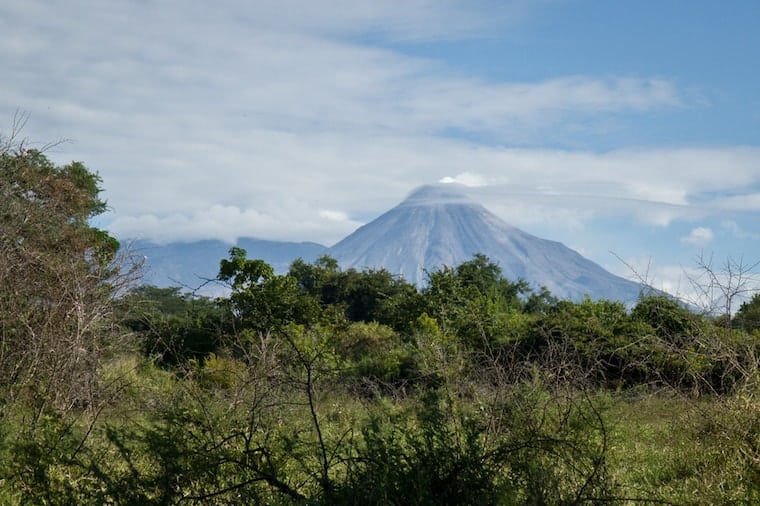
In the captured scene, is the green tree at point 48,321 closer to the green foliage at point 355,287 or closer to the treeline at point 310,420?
the treeline at point 310,420

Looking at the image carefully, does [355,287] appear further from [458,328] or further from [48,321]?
[48,321]

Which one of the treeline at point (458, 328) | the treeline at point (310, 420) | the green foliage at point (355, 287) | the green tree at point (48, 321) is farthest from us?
the green foliage at point (355, 287)

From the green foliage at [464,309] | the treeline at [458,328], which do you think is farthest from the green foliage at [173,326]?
the green foliage at [464,309]

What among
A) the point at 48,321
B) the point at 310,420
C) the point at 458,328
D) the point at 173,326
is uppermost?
the point at 48,321

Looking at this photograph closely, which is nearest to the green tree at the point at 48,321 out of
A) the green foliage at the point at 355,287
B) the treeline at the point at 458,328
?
the treeline at the point at 458,328

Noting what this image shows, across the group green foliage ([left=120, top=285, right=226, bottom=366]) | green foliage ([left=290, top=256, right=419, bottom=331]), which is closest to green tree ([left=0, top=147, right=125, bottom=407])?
green foliage ([left=120, top=285, right=226, bottom=366])

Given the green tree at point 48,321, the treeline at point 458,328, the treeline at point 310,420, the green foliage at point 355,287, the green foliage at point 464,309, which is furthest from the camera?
the green foliage at point 355,287

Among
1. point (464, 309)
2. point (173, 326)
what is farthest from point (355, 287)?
point (173, 326)

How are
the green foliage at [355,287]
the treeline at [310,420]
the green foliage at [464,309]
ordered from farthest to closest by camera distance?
1. the green foliage at [355,287]
2. the green foliage at [464,309]
3. the treeline at [310,420]

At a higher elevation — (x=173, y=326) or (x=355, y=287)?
(x=173, y=326)

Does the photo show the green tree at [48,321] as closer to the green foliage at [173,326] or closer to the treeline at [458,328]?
the green foliage at [173,326]

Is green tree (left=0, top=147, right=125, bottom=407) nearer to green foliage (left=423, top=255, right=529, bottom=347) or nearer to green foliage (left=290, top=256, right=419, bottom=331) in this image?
green foliage (left=423, top=255, right=529, bottom=347)

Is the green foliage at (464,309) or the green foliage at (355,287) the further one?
the green foliage at (355,287)

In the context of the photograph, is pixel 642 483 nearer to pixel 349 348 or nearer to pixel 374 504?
pixel 374 504
